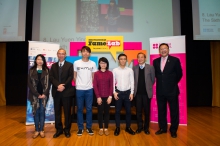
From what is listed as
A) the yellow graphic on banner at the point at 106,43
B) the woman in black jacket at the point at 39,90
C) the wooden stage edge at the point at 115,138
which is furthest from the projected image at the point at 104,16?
the wooden stage edge at the point at 115,138

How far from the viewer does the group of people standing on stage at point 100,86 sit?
2.46 meters

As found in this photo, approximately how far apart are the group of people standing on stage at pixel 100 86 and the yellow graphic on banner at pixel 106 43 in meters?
1.29

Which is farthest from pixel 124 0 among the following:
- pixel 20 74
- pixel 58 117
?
pixel 20 74

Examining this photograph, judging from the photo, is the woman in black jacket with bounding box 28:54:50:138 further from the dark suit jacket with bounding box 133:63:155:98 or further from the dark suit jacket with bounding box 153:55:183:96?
the dark suit jacket with bounding box 153:55:183:96

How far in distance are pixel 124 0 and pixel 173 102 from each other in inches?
116

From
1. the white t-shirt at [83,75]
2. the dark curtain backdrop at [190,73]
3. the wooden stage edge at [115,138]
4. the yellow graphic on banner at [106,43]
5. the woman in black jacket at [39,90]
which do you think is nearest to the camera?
the wooden stage edge at [115,138]

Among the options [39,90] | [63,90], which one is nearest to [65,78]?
[63,90]

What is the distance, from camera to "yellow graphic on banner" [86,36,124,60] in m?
3.83

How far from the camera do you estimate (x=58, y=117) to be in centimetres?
248

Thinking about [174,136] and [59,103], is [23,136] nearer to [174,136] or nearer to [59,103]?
[59,103]

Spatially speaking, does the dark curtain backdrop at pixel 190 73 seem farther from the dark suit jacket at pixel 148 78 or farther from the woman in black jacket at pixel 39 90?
the woman in black jacket at pixel 39 90

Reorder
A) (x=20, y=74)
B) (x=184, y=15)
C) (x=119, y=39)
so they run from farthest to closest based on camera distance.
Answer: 1. (x=20, y=74)
2. (x=184, y=15)
3. (x=119, y=39)

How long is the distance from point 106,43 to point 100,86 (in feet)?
5.33

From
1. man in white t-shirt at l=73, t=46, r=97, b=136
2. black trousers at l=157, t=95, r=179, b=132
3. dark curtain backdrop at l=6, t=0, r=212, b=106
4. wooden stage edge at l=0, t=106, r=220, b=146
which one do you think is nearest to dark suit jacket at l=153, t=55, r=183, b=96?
black trousers at l=157, t=95, r=179, b=132
